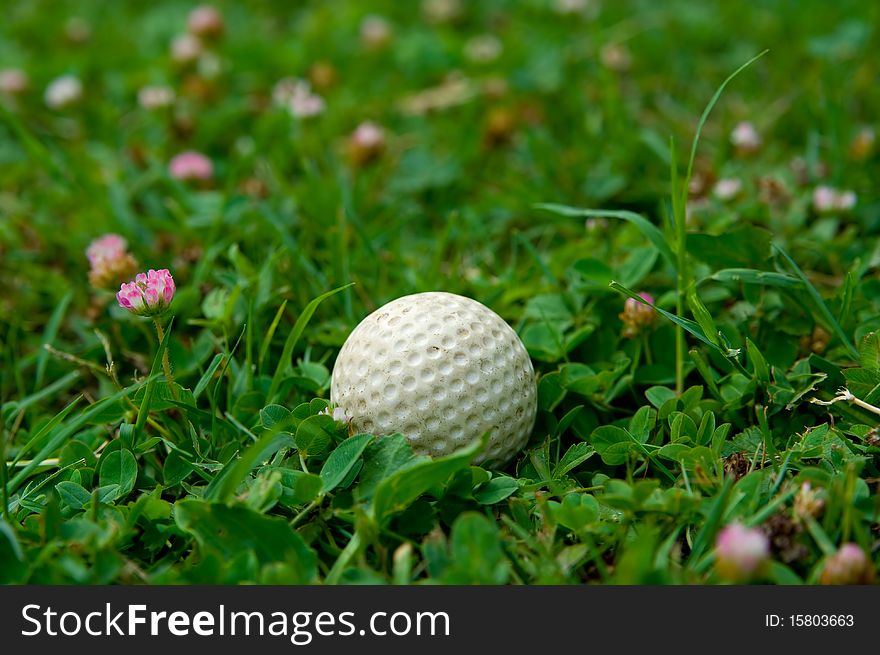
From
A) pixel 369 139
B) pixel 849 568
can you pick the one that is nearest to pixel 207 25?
pixel 369 139

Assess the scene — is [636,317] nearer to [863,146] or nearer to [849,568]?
[849,568]

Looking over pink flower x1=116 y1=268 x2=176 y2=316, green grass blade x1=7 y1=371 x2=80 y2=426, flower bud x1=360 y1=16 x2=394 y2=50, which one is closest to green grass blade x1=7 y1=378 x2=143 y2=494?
pink flower x1=116 y1=268 x2=176 y2=316

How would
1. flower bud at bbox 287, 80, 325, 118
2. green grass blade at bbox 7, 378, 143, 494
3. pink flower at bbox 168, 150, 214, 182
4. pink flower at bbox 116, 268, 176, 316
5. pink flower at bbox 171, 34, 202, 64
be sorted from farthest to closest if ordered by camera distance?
1. pink flower at bbox 171, 34, 202, 64
2. flower bud at bbox 287, 80, 325, 118
3. pink flower at bbox 168, 150, 214, 182
4. pink flower at bbox 116, 268, 176, 316
5. green grass blade at bbox 7, 378, 143, 494

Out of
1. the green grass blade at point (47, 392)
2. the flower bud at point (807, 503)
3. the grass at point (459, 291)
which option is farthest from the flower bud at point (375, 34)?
the flower bud at point (807, 503)

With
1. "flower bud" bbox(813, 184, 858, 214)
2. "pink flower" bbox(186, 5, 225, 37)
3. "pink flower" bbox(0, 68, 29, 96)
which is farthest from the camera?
"pink flower" bbox(186, 5, 225, 37)

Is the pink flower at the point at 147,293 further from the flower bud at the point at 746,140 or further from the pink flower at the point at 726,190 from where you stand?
the flower bud at the point at 746,140

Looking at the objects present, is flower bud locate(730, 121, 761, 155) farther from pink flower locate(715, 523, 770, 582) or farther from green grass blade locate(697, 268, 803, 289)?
pink flower locate(715, 523, 770, 582)
